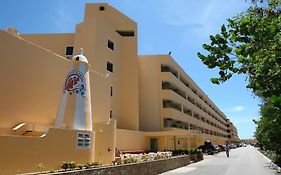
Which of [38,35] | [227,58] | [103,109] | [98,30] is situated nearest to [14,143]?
[227,58]

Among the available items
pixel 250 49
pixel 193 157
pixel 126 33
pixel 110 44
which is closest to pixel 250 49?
pixel 250 49

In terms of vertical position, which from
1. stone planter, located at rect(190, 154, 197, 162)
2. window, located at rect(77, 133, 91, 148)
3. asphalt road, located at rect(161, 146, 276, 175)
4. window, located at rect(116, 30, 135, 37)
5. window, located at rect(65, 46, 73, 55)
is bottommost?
asphalt road, located at rect(161, 146, 276, 175)

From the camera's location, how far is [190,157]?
29.5 meters

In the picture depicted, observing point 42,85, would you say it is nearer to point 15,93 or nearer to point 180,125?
point 15,93

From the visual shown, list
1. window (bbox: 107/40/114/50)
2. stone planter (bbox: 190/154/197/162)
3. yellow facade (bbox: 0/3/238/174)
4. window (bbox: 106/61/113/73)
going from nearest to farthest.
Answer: yellow facade (bbox: 0/3/238/174) < stone planter (bbox: 190/154/197/162) < window (bbox: 106/61/113/73) < window (bbox: 107/40/114/50)

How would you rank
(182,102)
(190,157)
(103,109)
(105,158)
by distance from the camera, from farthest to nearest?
(182,102) < (190,157) < (103,109) < (105,158)

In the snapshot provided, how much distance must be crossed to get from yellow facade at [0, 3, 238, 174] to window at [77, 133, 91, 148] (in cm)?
23

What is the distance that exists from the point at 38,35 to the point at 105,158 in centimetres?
2048

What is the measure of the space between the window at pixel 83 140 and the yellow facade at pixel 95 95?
0.23 meters

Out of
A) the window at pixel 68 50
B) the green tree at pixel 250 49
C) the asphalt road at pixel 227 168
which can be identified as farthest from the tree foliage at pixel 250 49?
the window at pixel 68 50

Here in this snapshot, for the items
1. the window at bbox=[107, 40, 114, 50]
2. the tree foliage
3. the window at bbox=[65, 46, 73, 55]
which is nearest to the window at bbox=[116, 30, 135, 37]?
the window at bbox=[107, 40, 114, 50]

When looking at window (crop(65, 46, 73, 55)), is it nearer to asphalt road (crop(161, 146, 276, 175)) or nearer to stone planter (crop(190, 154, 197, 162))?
stone planter (crop(190, 154, 197, 162))

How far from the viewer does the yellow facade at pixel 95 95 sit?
43.7 ft

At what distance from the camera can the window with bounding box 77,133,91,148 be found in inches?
568
